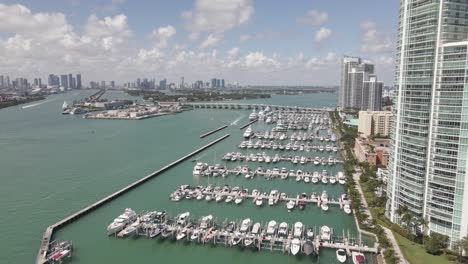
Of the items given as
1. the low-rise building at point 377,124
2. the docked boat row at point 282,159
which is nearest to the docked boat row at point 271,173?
the docked boat row at point 282,159

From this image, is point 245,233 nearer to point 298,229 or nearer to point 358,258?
point 298,229

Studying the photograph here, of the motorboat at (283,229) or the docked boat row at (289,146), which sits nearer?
the motorboat at (283,229)

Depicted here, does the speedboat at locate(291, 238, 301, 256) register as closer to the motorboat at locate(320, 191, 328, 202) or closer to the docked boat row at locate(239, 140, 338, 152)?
the motorboat at locate(320, 191, 328, 202)

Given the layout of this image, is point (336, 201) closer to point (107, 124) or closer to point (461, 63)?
point (461, 63)

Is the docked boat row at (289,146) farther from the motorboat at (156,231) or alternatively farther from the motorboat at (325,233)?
the motorboat at (156,231)

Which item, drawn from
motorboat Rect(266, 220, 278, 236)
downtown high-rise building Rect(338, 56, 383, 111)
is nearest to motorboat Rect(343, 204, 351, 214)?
motorboat Rect(266, 220, 278, 236)

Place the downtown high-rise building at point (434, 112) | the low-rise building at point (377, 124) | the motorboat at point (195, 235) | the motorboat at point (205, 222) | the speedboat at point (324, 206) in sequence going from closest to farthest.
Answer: the downtown high-rise building at point (434, 112) < the motorboat at point (195, 235) < the motorboat at point (205, 222) < the speedboat at point (324, 206) < the low-rise building at point (377, 124)

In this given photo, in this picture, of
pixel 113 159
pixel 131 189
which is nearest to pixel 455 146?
pixel 131 189

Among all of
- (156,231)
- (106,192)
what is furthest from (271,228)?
(106,192)

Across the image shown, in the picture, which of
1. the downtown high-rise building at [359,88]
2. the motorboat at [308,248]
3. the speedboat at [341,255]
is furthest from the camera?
the downtown high-rise building at [359,88]
